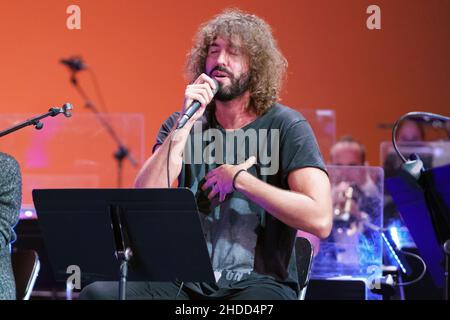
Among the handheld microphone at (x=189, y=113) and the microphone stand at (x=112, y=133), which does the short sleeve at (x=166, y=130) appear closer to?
the handheld microphone at (x=189, y=113)

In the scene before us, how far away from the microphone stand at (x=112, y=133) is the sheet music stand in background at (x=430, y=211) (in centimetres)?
334

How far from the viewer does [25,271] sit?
11.4 feet

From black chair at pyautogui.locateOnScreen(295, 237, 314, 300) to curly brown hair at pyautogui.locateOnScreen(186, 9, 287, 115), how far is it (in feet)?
1.77

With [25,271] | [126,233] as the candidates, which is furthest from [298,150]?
[25,271]

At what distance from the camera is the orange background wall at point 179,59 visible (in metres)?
5.61

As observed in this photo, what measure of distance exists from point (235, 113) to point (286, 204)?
54 centimetres

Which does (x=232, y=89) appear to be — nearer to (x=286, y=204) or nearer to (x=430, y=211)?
(x=286, y=204)

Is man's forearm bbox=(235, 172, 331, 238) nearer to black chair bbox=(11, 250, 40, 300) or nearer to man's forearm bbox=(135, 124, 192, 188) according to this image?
man's forearm bbox=(135, 124, 192, 188)

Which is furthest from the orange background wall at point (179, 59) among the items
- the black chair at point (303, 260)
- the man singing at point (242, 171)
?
the black chair at point (303, 260)

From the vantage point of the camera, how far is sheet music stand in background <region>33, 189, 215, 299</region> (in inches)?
94.4

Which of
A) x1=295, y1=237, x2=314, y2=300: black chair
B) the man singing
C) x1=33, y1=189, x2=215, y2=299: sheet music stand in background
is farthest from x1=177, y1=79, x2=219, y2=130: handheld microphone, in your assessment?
x1=295, y1=237, x2=314, y2=300: black chair

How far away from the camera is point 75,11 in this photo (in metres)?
5.63
